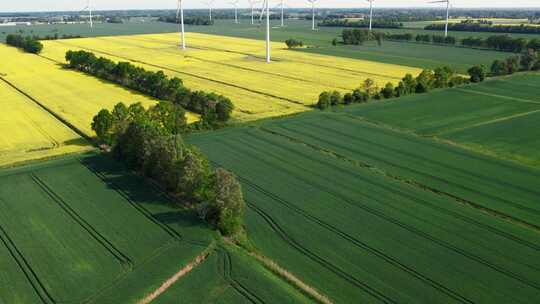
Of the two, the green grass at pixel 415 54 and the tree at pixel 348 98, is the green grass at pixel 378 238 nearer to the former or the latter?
the tree at pixel 348 98

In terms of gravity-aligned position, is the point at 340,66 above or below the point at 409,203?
above

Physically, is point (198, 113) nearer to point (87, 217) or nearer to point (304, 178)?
point (304, 178)

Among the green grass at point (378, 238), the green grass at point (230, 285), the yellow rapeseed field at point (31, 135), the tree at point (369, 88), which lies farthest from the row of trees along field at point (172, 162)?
the tree at point (369, 88)

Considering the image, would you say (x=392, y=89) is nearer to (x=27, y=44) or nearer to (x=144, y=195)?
(x=144, y=195)

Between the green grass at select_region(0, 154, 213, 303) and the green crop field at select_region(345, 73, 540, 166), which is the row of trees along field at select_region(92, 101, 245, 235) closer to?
the green grass at select_region(0, 154, 213, 303)

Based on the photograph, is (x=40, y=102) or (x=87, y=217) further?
(x=40, y=102)

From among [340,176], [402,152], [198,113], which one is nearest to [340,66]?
[198,113]

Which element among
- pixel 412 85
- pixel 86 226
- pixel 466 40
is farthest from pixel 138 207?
pixel 466 40
